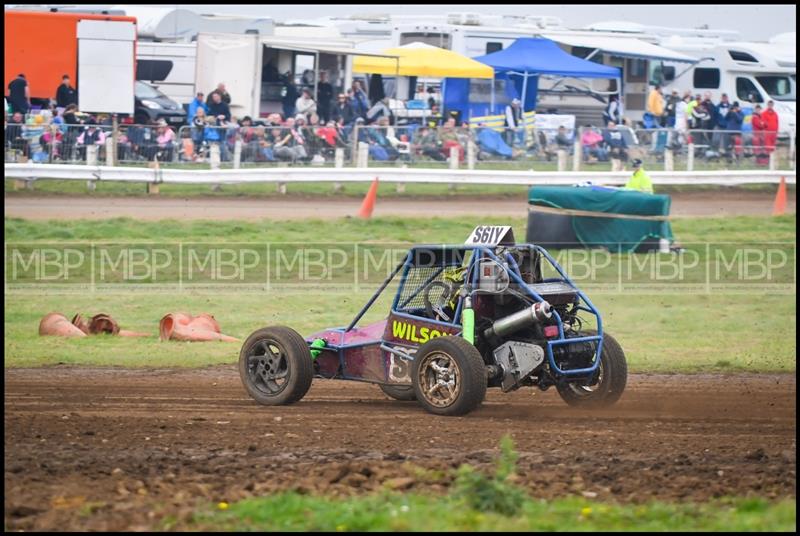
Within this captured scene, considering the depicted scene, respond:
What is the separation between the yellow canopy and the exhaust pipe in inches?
769

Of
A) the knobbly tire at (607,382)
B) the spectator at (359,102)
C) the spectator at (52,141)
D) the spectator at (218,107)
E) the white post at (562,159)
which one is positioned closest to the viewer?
the knobbly tire at (607,382)

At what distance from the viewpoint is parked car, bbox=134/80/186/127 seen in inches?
1062

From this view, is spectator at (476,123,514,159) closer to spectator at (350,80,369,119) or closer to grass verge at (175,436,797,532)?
spectator at (350,80,369,119)

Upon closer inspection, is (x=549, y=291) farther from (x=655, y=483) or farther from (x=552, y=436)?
(x=655, y=483)

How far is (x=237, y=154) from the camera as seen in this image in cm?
2303

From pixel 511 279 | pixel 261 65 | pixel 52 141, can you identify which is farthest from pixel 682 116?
pixel 511 279

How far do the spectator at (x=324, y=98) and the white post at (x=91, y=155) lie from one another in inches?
267

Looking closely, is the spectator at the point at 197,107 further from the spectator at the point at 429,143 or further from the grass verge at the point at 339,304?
the grass verge at the point at 339,304

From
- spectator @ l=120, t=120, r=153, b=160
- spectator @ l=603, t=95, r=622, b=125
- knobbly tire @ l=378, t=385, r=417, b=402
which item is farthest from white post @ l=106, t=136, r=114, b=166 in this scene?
knobbly tire @ l=378, t=385, r=417, b=402

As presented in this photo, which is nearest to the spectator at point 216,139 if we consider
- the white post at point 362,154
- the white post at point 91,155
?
the white post at point 91,155

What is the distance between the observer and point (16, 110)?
23.9 metres

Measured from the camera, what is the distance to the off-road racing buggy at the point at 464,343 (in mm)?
8898

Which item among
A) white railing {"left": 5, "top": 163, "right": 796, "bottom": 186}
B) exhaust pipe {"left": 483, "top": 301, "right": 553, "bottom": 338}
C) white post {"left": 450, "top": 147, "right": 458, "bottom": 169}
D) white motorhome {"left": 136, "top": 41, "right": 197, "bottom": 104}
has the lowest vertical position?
exhaust pipe {"left": 483, "top": 301, "right": 553, "bottom": 338}
